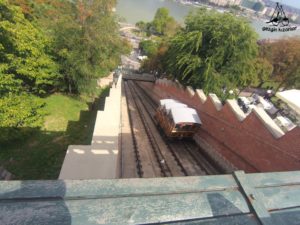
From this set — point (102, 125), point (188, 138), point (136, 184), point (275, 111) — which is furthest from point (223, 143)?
point (275, 111)

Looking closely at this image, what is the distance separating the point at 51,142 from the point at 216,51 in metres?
12.2

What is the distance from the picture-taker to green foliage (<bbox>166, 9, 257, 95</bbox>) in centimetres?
1512

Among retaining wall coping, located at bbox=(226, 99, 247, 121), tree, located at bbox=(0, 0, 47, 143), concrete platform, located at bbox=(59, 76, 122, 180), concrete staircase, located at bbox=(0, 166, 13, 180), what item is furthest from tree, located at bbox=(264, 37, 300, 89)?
concrete staircase, located at bbox=(0, 166, 13, 180)

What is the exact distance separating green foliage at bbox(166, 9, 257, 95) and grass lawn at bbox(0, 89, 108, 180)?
8.44 m

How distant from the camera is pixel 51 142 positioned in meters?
13.7

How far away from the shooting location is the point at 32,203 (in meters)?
1.64

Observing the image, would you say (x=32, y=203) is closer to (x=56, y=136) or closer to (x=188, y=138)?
(x=188, y=138)

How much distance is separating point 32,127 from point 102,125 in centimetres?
512

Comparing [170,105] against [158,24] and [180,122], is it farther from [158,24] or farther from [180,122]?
[158,24]

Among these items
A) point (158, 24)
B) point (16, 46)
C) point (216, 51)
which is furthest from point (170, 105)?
point (158, 24)

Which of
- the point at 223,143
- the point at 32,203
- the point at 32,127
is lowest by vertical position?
the point at 32,127

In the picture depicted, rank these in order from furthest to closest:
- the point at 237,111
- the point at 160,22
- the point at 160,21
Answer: the point at 160,21, the point at 160,22, the point at 237,111

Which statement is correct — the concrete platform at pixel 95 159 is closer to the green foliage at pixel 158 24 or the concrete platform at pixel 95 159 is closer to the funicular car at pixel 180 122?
the funicular car at pixel 180 122

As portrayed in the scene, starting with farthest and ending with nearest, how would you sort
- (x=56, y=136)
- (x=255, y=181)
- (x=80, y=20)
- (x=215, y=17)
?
(x=80, y=20) < (x=215, y=17) < (x=56, y=136) < (x=255, y=181)
